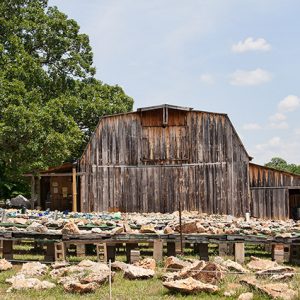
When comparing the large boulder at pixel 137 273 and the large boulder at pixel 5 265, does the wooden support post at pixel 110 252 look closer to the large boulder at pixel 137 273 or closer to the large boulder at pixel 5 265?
the large boulder at pixel 5 265

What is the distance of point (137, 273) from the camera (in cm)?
1422

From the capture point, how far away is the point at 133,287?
1324cm

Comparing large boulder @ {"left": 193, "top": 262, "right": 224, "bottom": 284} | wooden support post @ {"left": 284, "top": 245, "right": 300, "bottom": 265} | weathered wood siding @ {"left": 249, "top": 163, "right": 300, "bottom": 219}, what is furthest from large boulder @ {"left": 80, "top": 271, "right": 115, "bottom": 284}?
weathered wood siding @ {"left": 249, "top": 163, "right": 300, "bottom": 219}

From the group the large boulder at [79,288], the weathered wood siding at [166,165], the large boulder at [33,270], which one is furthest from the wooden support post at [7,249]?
the weathered wood siding at [166,165]

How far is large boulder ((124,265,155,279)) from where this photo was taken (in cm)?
1416

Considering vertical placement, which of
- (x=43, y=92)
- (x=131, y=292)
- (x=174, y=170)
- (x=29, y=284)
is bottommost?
(x=131, y=292)

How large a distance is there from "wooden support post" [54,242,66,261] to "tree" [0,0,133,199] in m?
18.2

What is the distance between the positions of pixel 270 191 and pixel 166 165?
6.75 m

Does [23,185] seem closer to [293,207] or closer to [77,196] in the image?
[77,196]

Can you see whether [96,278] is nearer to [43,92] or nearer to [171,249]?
[171,249]

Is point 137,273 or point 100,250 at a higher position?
point 100,250

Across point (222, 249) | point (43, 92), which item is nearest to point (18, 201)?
point (43, 92)

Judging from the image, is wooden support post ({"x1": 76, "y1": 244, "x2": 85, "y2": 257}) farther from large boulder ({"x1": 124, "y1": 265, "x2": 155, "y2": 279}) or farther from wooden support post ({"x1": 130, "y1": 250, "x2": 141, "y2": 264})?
large boulder ({"x1": 124, "y1": 265, "x2": 155, "y2": 279})

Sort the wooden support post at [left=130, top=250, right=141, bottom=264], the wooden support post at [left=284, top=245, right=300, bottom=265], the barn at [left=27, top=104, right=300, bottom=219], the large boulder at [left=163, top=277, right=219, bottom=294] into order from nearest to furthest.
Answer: the large boulder at [left=163, top=277, right=219, bottom=294] → the wooden support post at [left=130, top=250, right=141, bottom=264] → the wooden support post at [left=284, top=245, right=300, bottom=265] → the barn at [left=27, top=104, right=300, bottom=219]
